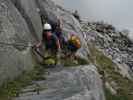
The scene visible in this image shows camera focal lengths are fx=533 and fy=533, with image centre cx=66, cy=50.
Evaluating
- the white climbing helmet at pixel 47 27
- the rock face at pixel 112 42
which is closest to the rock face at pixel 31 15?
the white climbing helmet at pixel 47 27

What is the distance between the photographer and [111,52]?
159 ft

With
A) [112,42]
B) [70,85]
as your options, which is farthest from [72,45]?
[112,42]

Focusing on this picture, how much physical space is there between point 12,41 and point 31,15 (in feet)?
12.9

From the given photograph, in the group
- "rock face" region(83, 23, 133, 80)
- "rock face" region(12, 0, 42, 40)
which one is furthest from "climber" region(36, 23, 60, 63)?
"rock face" region(83, 23, 133, 80)

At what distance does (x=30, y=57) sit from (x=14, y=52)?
6.78 ft

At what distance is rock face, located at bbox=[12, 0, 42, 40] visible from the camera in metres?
24.9

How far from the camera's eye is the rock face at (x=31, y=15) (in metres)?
24.9

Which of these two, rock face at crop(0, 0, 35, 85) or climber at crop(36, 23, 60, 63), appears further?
climber at crop(36, 23, 60, 63)

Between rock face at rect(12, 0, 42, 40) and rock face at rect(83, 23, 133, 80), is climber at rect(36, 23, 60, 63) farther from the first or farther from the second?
rock face at rect(83, 23, 133, 80)

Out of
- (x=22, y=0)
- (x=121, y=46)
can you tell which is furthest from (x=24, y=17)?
(x=121, y=46)

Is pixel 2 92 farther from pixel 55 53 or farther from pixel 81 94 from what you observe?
pixel 55 53

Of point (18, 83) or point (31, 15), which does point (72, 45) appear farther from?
point (18, 83)

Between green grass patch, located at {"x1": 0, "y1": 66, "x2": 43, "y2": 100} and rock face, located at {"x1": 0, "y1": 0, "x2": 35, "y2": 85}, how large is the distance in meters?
0.24

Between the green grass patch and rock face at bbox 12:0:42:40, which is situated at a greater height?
rock face at bbox 12:0:42:40
